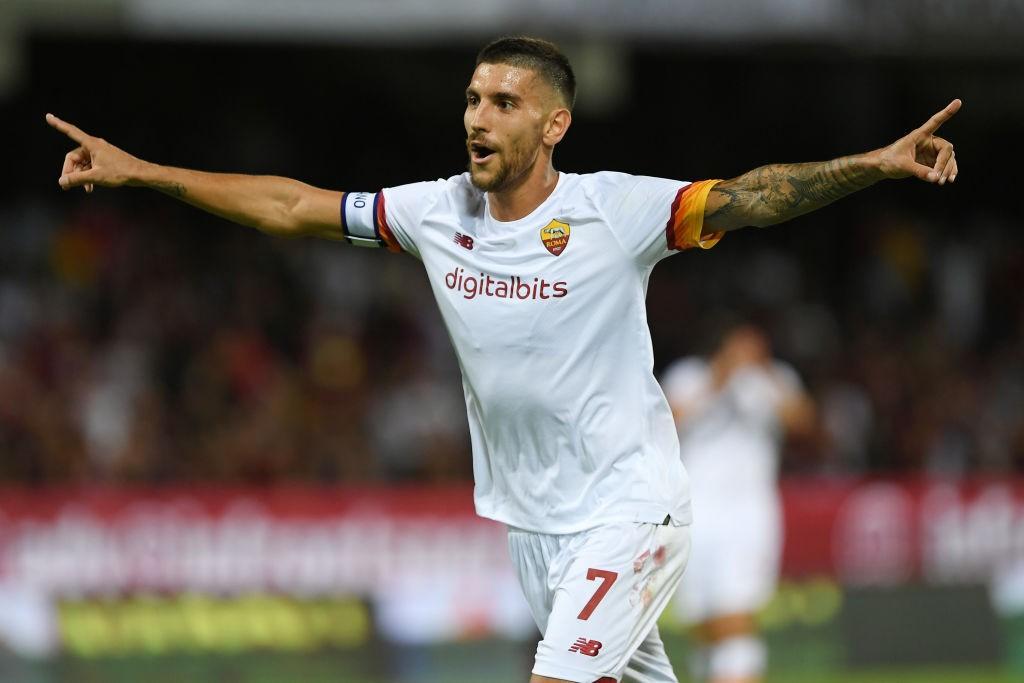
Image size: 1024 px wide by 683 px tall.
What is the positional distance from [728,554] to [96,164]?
5580mm

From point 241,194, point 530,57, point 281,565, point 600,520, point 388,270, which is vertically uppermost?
point 530,57

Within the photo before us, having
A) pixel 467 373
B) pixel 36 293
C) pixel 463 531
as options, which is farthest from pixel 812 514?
pixel 467 373

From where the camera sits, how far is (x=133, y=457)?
497 inches

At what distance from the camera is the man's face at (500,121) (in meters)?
5.07

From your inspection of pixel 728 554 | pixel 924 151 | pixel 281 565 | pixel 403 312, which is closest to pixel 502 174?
pixel 924 151

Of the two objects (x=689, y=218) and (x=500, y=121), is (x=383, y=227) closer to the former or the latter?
(x=500, y=121)

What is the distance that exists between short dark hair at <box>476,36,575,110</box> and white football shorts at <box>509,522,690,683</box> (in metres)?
1.42

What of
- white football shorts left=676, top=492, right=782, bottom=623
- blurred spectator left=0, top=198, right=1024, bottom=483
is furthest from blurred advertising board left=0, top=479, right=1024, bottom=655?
white football shorts left=676, top=492, right=782, bottom=623

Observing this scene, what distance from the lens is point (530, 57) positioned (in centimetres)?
514

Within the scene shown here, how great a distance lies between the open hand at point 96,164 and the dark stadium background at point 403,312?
6.60 meters

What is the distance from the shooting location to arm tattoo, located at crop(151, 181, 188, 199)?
5.31m

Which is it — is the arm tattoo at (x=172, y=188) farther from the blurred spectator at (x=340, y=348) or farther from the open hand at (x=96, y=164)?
the blurred spectator at (x=340, y=348)

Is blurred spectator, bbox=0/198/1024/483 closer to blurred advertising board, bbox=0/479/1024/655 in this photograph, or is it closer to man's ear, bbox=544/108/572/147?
blurred advertising board, bbox=0/479/1024/655

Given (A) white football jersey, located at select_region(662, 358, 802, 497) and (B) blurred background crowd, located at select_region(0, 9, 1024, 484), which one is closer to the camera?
(A) white football jersey, located at select_region(662, 358, 802, 497)
